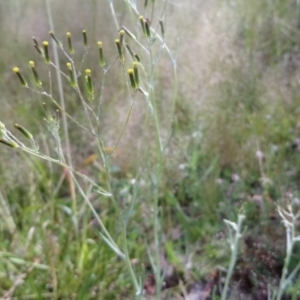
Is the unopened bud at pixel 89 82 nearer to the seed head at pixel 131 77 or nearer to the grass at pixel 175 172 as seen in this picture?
the seed head at pixel 131 77

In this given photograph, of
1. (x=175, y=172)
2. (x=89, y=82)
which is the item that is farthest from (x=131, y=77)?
(x=175, y=172)

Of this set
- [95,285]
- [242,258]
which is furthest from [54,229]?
[242,258]

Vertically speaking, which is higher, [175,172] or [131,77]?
[175,172]

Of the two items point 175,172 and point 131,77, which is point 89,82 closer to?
point 131,77

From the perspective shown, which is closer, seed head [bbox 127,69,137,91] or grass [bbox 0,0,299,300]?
seed head [bbox 127,69,137,91]

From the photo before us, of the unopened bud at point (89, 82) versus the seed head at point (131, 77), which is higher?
the seed head at point (131, 77)

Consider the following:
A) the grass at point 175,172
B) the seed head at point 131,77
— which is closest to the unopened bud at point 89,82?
the seed head at point 131,77

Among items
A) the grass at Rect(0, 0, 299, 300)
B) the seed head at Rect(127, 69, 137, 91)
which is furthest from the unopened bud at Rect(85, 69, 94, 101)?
the grass at Rect(0, 0, 299, 300)

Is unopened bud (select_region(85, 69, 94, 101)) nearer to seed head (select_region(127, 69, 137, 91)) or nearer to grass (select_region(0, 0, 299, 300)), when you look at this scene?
seed head (select_region(127, 69, 137, 91))
